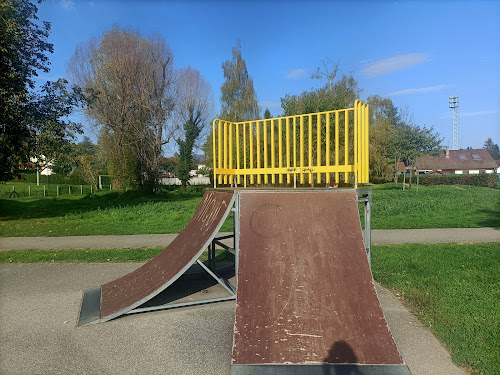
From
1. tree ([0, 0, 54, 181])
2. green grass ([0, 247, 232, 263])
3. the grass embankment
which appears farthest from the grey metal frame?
tree ([0, 0, 54, 181])

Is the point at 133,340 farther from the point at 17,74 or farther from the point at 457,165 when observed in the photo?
the point at 457,165

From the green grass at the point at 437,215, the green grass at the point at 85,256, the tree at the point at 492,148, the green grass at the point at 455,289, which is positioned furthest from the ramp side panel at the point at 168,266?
the tree at the point at 492,148

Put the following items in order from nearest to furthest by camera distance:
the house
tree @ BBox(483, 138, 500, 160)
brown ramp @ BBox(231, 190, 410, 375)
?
1. brown ramp @ BBox(231, 190, 410, 375)
2. the house
3. tree @ BBox(483, 138, 500, 160)

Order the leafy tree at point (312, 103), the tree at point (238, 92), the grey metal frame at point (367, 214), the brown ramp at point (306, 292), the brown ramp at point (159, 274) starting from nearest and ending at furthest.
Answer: the brown ramp at point (306, 292), the brown ramp at point (159, 274), the grey metal frame at point (367, 214), the leafy tree at point (312, 103), the tree at point (238, 92)

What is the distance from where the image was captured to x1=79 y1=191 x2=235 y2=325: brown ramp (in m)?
4.51

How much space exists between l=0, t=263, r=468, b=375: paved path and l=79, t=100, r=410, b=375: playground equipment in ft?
0.78

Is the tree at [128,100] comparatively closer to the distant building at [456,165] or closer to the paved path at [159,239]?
the paved path at [159,239]

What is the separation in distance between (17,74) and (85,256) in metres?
8.67

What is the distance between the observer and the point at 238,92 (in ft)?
147

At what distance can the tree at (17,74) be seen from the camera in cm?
1203

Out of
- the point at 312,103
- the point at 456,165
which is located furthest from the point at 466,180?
the point at 456,165

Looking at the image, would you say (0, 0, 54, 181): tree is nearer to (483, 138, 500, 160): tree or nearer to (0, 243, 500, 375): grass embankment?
(0, 243, 500, 375): grass embankment

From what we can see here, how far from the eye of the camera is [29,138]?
13383mm

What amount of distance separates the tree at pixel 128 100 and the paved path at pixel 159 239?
1934 centimetres
